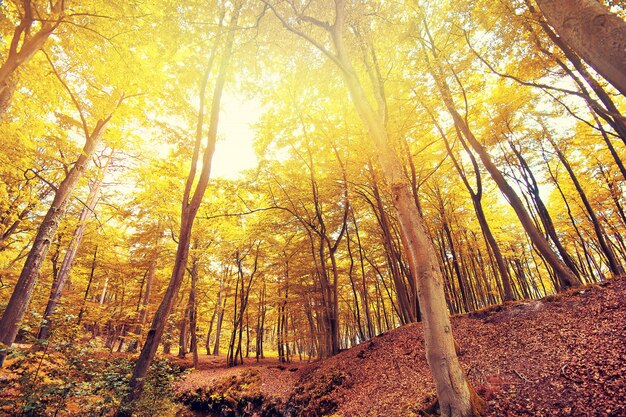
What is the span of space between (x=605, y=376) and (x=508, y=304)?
458 cm

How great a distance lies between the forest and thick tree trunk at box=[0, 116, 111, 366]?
0.05 meters

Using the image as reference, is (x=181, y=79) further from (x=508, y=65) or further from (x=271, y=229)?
(x=508, y=65)

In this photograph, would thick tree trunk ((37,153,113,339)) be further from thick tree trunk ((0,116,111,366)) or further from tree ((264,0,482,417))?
tree ((264,0,482,417))

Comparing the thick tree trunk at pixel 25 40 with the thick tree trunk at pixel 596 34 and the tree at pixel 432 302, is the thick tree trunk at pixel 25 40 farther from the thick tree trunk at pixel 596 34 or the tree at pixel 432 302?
the thick tree trunk at pixel 596 34

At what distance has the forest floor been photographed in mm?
3631

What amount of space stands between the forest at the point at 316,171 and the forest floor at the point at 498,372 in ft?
0.16

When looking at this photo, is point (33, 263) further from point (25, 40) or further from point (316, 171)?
point (316, 171)

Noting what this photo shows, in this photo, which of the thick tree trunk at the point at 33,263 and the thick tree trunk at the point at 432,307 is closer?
the thick tree trunk at the point at 432,307

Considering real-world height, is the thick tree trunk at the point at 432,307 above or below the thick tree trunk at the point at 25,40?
below

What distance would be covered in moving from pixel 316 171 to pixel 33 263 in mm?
11297

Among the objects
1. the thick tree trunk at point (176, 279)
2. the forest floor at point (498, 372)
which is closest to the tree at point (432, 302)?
the forest floor at point (498, 372)

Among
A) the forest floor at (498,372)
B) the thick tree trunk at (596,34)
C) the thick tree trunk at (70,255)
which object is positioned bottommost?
the forest floor at (498,372)

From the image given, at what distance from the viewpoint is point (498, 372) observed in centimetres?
481

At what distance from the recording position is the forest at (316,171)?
3.94m
